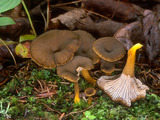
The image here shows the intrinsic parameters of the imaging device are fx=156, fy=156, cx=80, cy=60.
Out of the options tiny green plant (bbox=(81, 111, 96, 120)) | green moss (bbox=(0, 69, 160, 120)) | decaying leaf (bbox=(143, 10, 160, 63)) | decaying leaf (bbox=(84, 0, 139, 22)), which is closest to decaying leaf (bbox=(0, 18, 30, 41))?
green moss (bbox=(0, 69, 160, 120))

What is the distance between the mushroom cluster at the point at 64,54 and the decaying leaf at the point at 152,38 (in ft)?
3.22

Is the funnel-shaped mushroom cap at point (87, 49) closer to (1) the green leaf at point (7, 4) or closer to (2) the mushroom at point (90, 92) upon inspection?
(2) the mushroom at point (90, 92)

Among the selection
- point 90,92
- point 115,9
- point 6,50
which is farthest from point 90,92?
point 115,9

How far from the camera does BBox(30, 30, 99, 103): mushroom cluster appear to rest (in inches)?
71.2

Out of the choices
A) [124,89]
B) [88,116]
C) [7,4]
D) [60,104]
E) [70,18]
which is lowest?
[60,104]

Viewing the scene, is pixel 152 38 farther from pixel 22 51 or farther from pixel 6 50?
pixel 6 50

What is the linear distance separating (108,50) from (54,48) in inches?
26.9

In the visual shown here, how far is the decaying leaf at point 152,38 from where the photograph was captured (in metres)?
2.46

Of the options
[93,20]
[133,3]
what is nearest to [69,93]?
[93,20]

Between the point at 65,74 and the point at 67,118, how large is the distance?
1.72 ft

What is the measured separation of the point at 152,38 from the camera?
8.23 feet

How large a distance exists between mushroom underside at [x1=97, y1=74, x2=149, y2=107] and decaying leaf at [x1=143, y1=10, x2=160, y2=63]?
2.23 ft

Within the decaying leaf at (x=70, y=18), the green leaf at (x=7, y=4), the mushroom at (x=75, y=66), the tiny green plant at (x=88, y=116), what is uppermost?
the green leaf at (x=7, y=4)

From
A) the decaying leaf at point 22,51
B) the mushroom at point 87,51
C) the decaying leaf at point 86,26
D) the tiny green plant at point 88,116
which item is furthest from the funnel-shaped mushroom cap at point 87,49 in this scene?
the decaying leaf at point 22,51
